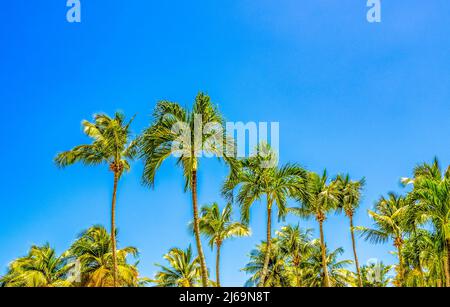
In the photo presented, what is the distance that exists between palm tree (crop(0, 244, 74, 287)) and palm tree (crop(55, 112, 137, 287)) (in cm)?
1070

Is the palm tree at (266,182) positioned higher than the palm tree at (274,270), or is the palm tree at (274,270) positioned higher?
the palm tree at (266,182)

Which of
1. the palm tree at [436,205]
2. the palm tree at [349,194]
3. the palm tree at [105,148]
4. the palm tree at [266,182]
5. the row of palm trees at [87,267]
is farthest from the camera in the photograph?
the palm tree at [349,194]

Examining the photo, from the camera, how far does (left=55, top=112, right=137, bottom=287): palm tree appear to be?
2428cm

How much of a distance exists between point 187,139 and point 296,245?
27.0 meters

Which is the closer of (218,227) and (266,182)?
(266,182)

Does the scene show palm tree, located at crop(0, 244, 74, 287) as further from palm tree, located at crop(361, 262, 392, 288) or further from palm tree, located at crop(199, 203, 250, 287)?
palm tree, located at crop(361, 262, 392, 288)

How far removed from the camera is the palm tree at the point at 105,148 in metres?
24.3

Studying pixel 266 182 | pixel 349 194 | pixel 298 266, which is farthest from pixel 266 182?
pixel 298 266

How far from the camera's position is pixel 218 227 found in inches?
1348

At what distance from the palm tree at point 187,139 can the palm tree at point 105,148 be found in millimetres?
8331

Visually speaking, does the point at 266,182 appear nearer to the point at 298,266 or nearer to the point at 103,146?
the point at 103,146

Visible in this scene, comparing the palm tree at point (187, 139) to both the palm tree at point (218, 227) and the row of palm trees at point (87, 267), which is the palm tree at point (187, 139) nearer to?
the row of palm trees at point (87, 267)

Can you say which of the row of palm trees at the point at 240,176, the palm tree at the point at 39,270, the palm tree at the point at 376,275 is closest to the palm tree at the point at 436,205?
the row of palm trees at the point at 240,176
